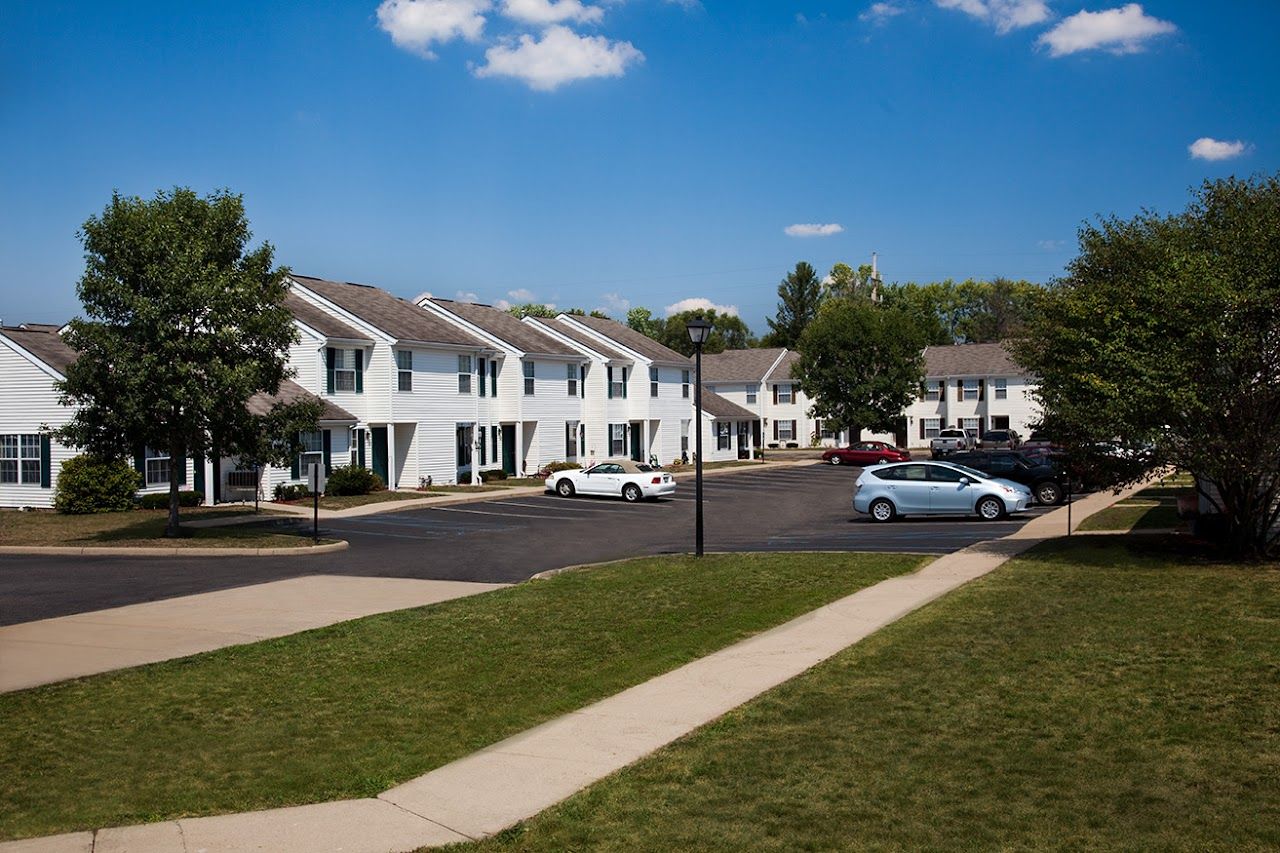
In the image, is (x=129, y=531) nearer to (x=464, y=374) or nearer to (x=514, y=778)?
(x=464, y=374)

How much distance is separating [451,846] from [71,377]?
23.0m

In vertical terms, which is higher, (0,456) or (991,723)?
(0,456)

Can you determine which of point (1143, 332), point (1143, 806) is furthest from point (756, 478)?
point (1143, 806)

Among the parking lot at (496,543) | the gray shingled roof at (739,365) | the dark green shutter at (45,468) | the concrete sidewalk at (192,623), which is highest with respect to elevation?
the gray shingled roof at (739,365)

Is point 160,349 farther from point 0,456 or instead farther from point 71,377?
point 0,456

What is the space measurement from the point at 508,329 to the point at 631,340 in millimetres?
9721

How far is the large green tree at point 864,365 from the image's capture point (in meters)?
71.8

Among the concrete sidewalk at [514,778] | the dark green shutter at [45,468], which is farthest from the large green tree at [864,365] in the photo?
the concrete sidewalk at [514,778]

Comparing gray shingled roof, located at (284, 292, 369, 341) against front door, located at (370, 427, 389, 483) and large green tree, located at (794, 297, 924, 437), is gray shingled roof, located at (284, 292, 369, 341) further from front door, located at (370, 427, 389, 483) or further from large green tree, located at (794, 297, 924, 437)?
large green tree, located at (794, 297, 924, 437)

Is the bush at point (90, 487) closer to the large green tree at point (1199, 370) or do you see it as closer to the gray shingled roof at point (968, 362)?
the large green tree at point (1199, 370)

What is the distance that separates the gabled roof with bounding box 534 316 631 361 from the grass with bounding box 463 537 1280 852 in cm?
4546

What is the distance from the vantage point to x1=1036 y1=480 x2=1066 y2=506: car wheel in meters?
34.2

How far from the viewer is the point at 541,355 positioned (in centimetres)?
5288

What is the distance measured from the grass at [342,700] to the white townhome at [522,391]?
33375 mm
